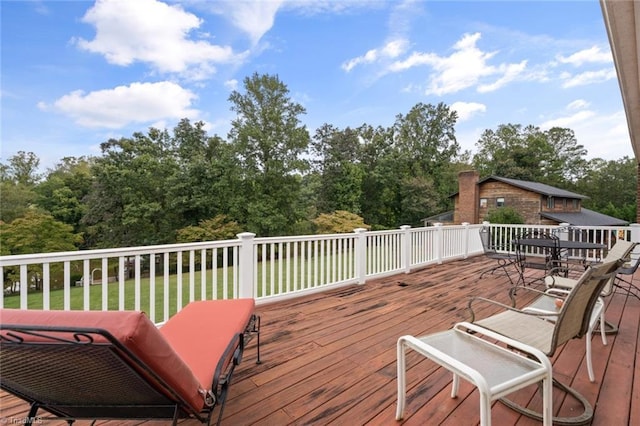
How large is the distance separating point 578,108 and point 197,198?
883 inches

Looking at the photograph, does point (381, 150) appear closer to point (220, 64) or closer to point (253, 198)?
point (253, 198)

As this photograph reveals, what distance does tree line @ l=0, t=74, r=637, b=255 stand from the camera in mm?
18406

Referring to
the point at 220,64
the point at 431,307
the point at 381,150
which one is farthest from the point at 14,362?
the point at 381,150

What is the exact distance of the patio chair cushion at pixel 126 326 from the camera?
107cm

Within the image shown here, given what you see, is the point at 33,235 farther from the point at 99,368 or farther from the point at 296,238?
the point at 99,368

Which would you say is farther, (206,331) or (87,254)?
(87,254)

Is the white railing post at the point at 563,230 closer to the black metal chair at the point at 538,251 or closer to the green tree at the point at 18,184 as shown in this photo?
the black metal chair at the point at 538,251

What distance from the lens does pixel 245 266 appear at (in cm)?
368

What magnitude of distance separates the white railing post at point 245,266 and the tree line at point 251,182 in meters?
14.4

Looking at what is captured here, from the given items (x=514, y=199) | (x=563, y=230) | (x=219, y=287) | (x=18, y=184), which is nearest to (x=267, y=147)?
(x=219, y=287)

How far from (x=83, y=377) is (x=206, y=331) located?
87cm

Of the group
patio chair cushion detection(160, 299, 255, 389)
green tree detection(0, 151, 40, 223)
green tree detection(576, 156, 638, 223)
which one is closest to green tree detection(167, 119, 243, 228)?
green tree detection(0, 151, 40, 223)

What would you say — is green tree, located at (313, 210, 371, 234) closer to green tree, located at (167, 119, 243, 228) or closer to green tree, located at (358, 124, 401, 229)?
green tree, located at (358, 124, 401, 229)

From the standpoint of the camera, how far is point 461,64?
472 inches
